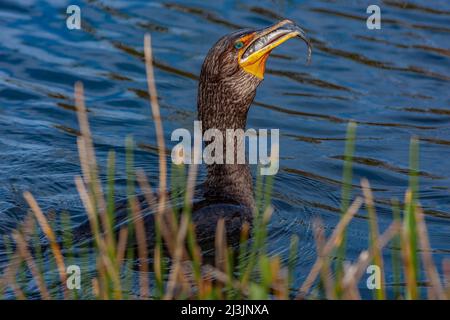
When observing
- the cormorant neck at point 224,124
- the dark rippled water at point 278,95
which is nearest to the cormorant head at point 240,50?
the cormorant neck at point 224,124

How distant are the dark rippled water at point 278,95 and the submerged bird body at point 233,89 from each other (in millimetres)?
409

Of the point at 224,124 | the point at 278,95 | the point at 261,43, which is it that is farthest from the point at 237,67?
the point at 278,95

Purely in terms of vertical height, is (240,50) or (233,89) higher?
(240,50)

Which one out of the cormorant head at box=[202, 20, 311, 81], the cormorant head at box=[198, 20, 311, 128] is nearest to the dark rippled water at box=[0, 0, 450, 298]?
the cormorant head at box=[198, 20, 311, 128]

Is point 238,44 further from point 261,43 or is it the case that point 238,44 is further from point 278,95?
point 278,95

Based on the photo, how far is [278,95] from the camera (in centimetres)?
1074

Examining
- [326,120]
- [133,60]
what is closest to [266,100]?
[326,120]

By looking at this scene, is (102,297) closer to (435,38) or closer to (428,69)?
(428,69)

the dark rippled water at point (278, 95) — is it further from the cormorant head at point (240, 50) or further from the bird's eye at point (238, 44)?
the bird's eye at point (238, 44)

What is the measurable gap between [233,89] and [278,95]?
10.2 feet

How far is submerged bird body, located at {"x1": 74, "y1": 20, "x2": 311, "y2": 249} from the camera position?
24.8 ft

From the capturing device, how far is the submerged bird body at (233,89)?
24.8 feet

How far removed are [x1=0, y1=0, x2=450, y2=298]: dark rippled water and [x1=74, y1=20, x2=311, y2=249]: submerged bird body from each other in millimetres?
409

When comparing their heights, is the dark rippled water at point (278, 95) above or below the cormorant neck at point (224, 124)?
above
